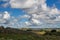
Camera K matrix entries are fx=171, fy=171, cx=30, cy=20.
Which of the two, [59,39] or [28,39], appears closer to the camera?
[28,39]

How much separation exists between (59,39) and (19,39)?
17.3m

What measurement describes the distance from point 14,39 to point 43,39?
1136cm

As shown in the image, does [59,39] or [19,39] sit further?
[59,39]

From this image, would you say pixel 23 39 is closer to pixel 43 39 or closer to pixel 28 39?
pixel 28 39

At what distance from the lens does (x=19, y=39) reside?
60062mm

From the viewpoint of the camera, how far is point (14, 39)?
197 feet

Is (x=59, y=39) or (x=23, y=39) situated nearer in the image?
(x=23, y=39)

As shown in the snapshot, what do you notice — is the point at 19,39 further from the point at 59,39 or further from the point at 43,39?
the point at 59,39

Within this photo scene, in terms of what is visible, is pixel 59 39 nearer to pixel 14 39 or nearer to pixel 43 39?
pixel 43 39

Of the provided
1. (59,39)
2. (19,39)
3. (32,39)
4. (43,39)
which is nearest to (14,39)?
(19,39)

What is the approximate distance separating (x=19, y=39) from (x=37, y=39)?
23.9ft

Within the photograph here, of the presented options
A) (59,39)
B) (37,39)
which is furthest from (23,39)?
(59,39)

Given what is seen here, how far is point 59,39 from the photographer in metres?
67.9

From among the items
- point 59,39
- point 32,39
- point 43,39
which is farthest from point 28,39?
point 59,39
